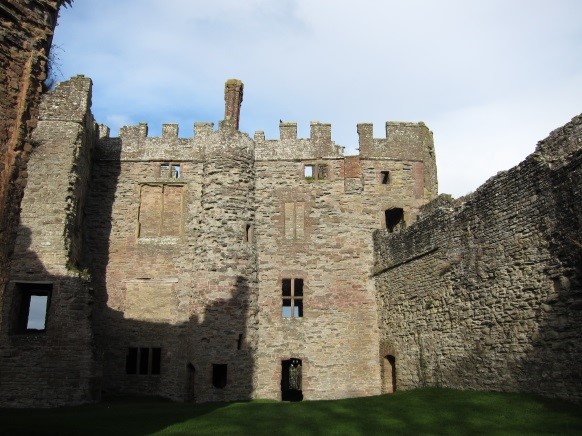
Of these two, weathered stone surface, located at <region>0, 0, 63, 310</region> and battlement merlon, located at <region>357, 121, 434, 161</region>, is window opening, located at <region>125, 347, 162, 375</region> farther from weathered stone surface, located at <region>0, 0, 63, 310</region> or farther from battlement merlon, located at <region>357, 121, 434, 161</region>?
weathered stone surface, located at <region>0, 0, 63, 310</region>

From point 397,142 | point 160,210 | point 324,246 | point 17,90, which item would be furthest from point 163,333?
point 17,90

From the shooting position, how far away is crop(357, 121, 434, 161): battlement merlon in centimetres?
2338

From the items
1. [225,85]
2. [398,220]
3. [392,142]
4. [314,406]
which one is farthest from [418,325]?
[225,85]

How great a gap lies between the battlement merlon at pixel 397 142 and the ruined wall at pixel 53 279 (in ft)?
37.1

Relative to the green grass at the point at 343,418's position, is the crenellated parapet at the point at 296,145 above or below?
above

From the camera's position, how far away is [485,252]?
1480 centimetres

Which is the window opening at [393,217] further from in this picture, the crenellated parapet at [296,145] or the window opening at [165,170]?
the window opening at [165,170]

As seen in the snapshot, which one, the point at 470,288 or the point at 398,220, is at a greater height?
the point at 398,220

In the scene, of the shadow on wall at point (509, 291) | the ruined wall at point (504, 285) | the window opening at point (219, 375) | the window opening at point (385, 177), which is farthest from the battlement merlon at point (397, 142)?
the window opening at point (219, 375)

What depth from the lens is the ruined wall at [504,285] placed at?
1191 centimetres

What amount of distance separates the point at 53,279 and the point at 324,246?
10064 mm

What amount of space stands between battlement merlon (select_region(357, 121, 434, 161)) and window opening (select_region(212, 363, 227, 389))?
1033 cm

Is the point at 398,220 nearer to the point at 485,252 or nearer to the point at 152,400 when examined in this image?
the point at 485,252

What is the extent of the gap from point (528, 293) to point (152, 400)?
44.1ft
